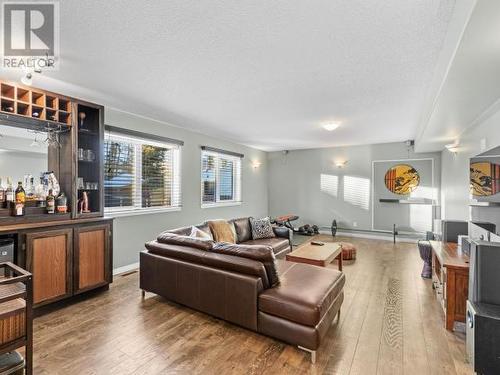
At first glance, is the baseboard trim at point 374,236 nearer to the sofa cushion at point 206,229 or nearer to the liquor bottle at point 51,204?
the sofa cushion at point 206,229

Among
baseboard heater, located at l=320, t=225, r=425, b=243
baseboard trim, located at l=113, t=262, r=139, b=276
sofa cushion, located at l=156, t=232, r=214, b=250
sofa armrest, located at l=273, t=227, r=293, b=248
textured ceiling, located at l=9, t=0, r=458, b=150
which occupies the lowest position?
baseboard trim, located at l=113, t=262, r=139, b=276

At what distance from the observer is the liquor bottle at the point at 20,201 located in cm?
266

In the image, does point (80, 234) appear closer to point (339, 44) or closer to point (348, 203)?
point (339, 44)

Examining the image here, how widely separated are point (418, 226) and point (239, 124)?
4.97 meters

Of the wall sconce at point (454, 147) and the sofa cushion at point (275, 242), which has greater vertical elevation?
the wall sconce at point (454, 147)

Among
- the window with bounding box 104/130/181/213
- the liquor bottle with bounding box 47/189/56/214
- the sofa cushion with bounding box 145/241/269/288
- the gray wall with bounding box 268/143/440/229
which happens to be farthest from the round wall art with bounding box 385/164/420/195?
the liquor bottle with bounding box 47/189/56/214

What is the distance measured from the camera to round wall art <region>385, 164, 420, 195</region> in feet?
20.4

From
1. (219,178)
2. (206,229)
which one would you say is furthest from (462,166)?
(219,178)

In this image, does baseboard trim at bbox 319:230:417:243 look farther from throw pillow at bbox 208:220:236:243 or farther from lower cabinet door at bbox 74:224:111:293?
lower cabinet door at bbox 74:224:111:293

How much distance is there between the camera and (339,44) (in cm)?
208

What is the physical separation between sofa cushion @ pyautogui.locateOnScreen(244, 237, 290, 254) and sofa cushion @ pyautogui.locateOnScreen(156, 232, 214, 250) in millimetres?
1708

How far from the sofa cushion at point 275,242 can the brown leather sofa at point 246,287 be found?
1.22 meters


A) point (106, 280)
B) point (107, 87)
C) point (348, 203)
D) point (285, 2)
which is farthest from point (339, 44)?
point (348, 203)

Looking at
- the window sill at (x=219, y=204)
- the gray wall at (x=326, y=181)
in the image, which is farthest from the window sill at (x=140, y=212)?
the gray wall at (x=326, y=181)
